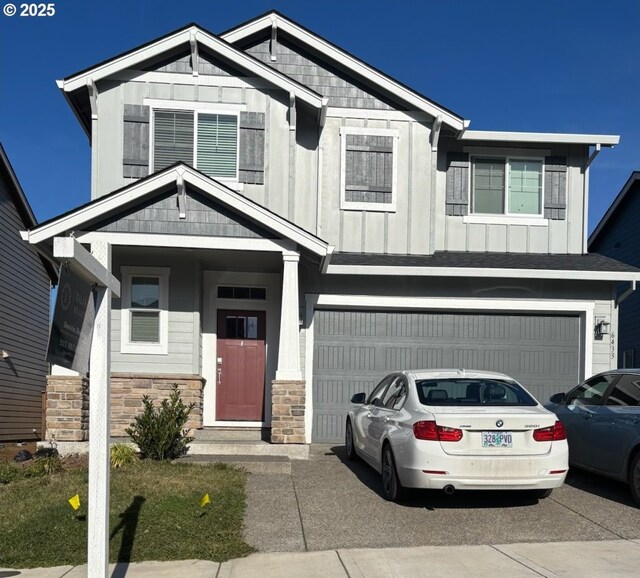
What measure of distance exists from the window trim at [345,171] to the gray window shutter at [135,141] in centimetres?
353

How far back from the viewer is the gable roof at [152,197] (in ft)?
32.8

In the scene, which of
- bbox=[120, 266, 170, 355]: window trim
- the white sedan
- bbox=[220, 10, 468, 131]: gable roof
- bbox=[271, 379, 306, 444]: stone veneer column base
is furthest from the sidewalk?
bbox=[220, 10, 468, 131]: gable roof

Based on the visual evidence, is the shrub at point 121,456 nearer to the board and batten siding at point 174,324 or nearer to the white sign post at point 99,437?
the board and batten siding at point 174,324

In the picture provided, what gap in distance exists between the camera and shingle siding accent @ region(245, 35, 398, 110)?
13.0 m

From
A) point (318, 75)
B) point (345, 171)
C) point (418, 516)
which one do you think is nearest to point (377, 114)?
point (345, 171)

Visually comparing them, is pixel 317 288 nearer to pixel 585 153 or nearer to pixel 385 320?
pixel 385 320

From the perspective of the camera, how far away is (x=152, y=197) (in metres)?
10.3

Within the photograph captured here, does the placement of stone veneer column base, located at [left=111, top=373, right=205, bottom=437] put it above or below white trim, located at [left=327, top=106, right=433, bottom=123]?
below

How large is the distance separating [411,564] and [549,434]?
2277 mm

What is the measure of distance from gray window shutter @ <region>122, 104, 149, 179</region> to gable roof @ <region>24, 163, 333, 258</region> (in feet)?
5.99

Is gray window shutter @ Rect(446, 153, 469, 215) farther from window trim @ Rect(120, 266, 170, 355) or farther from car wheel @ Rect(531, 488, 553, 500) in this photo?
car wheel @ Rect(531, 488, 553, 500)

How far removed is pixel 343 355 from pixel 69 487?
538 cm

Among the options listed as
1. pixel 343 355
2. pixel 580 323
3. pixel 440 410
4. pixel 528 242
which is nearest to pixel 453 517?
pixel 440 410

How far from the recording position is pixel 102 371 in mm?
4016
